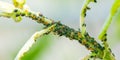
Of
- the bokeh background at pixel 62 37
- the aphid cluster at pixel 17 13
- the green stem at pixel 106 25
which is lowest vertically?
the green stem at pixel 106 25

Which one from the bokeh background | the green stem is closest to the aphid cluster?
the green stem

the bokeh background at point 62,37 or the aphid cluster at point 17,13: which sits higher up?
the bokeh background at point 62,37

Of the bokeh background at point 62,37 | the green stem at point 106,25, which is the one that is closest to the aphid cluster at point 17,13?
the green stem at point 106,25

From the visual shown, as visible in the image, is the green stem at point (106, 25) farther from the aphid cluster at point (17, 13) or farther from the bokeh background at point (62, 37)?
the bokeh background at point (62, 37)

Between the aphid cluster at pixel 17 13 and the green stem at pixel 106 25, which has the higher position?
the aphid cluster at pixel 17 13

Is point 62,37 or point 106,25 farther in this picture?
point 62,37

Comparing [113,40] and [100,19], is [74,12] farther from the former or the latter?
[113,40]

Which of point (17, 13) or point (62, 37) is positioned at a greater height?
point (62, 37)

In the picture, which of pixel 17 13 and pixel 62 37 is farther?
pixel 62 37

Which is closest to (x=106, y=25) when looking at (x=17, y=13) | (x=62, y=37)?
(x=17, y=13)

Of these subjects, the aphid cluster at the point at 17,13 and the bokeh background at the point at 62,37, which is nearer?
the aphid cluster at the point at 17,13

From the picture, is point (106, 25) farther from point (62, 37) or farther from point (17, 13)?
point (62, 37)

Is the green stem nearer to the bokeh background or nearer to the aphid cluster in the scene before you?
the aphid cluster
